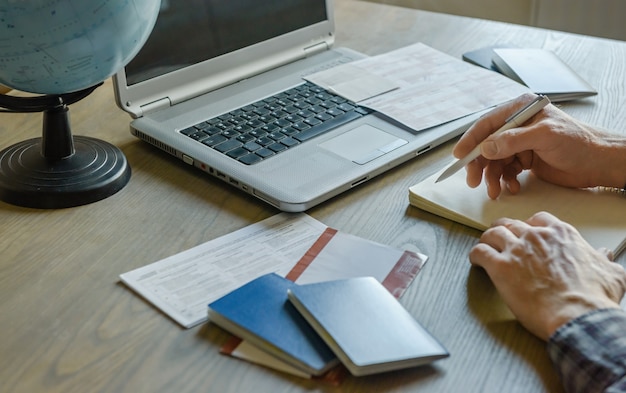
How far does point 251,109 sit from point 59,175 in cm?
35

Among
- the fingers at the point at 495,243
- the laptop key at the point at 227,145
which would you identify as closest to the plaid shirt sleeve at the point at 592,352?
the fingers at the point at 495,243

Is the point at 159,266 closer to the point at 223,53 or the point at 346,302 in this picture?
the point at 346,302

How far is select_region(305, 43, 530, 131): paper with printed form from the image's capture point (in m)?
1.34

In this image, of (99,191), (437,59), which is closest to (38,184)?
(99,191)

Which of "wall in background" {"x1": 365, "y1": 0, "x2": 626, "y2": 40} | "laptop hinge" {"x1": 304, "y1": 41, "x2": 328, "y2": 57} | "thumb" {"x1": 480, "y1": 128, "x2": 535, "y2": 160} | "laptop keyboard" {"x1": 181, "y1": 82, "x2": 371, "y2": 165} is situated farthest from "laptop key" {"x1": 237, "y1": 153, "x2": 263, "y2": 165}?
"wall in background" {"x1": 365, "y1": 0, "x2": 626, "y2": 40}

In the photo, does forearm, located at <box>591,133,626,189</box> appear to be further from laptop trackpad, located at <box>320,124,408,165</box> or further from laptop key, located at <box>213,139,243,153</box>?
laptop key, located at <box>213,139,243,153</box>

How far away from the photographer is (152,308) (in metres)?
0.91

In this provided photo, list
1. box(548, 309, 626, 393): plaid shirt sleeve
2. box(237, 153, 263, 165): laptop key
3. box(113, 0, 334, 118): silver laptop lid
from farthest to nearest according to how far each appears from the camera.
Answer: box(113, 0, 334, 118): silver laptop lid
box(237, 153, 263, 165): laptop key
box(548, 309, 626, 393): plaid shirt sleeve

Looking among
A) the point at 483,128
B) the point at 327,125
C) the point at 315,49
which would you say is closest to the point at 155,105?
the point at 327,125

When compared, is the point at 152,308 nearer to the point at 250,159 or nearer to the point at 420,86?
the point at 250,159

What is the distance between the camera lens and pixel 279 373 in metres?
0.81

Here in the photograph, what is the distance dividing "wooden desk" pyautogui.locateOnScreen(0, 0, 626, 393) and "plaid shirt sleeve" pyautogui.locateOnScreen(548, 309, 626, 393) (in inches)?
1.0

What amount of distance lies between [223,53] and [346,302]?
27.1 inches

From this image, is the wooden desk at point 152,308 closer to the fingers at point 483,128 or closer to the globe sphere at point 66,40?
the fingers at point 483,128
